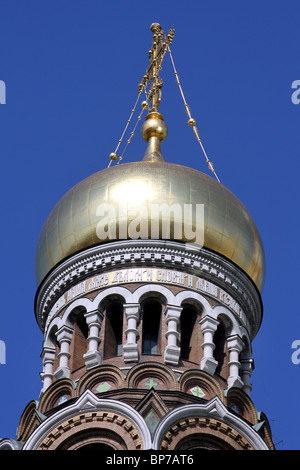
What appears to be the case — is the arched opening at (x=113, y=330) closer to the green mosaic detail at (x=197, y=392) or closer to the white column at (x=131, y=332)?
the white column at (x=131, y=332)

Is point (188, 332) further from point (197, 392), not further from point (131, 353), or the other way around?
point (197, 392)

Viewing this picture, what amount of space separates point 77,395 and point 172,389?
54.4 inches

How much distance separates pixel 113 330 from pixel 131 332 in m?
0.82

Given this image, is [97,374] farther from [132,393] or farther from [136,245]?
[136,245]

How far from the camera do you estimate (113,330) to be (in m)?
26.8

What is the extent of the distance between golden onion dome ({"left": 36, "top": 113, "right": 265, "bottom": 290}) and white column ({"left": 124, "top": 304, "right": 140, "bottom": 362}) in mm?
1307

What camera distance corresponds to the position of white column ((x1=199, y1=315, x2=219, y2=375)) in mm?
25938

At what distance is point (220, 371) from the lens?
87.0 ft

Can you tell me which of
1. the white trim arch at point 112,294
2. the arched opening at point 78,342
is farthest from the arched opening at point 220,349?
the arched opening at point 78,342

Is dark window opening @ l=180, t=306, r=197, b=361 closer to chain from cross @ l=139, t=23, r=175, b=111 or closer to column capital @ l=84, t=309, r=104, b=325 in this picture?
column capital @ l=84, t=309, r=104, b=325

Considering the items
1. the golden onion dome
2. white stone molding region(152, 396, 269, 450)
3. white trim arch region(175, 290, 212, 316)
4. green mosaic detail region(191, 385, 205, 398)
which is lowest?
white stone molding region(152, 396, 269, 450)

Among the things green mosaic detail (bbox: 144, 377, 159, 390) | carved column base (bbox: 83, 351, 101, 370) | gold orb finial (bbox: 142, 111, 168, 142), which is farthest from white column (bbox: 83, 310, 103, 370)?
gold orb finial (bbox: 142, 111, 168, 142)

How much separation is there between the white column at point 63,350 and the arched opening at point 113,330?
2.06 feet

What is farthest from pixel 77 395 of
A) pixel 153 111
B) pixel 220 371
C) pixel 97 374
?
pixel 153 111
